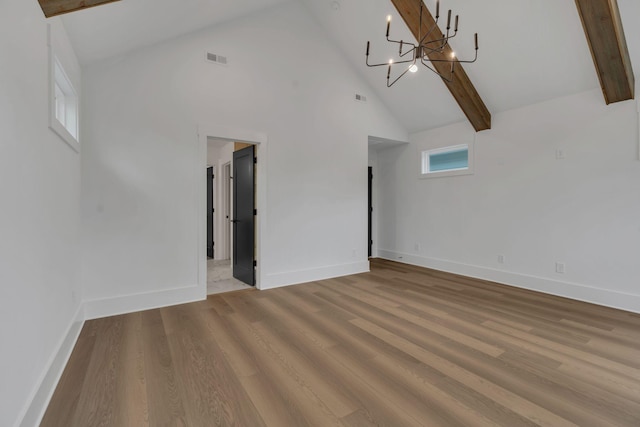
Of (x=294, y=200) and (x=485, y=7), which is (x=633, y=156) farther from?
(x=294, y=200)

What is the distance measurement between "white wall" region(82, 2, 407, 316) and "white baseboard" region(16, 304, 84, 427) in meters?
0.79

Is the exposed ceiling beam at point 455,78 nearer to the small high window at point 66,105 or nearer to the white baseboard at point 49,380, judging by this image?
the small high window at point 66,105

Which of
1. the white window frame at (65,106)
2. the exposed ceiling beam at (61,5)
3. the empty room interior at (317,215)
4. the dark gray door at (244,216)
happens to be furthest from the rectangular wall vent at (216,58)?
the exposed ceiling beam at (61,5)

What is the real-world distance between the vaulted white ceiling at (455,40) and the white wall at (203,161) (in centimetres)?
31

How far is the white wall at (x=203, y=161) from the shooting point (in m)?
3.37

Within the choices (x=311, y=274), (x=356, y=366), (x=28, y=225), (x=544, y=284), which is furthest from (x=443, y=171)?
(x=28, y=225)

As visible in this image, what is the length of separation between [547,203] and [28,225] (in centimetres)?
552

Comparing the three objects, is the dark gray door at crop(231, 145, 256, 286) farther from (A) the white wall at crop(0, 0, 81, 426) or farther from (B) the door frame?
(A) the white wall at crop(0, 0, 81, 426)

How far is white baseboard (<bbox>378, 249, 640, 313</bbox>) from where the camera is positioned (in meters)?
3.59

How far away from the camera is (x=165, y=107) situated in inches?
145

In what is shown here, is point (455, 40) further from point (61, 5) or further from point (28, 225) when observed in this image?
point (28, 225)

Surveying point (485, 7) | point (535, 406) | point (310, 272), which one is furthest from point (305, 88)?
point (535, 406)

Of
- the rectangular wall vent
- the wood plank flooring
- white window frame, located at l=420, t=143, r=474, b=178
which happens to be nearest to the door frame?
the wood plank flooring

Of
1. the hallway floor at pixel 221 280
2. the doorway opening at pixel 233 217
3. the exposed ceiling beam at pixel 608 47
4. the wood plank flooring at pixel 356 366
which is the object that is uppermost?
the exposed ceiling beam at pixel 608 47
